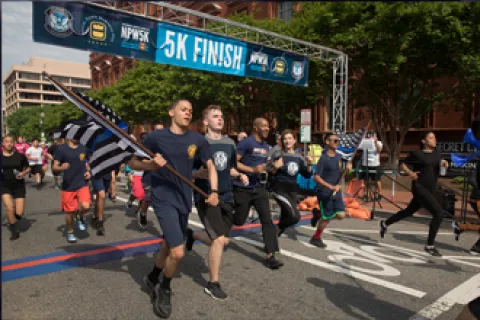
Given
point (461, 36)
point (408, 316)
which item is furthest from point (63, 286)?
point (461, 36)

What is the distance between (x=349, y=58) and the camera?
590 inches

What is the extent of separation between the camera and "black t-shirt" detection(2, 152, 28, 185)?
6.95 m

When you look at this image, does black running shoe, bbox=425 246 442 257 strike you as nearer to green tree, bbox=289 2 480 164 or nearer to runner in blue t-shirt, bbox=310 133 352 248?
runner in blue t-shirt, bbox=310 133 352 248

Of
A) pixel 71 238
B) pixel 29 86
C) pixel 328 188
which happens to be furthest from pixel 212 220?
pixel 29 86

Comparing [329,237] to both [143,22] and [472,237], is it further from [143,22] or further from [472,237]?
[143,22]

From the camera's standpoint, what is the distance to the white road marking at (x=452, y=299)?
12.1ft

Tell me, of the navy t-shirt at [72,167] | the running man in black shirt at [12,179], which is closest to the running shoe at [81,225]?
the navy t-shirt at [72,167]

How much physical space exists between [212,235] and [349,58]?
12600 mm

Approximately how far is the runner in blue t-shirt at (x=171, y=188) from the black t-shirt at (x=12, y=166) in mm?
4342

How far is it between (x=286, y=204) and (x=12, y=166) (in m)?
5.04

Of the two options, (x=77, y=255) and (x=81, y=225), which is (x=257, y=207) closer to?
(x=77, y=255)

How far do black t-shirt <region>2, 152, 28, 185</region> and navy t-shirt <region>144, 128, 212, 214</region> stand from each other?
4.51m

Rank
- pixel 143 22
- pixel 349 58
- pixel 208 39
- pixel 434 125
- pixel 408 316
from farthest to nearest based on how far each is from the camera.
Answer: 1. pixel 434 125
2. pixel 349 58
3. pixel 208 39
4. pixel 143 22
5. pixel 408 316

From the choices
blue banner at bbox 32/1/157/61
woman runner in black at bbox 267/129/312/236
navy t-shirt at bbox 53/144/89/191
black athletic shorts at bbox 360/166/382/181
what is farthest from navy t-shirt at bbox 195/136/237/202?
black athletic shorts at bbox 360/166/382/181
